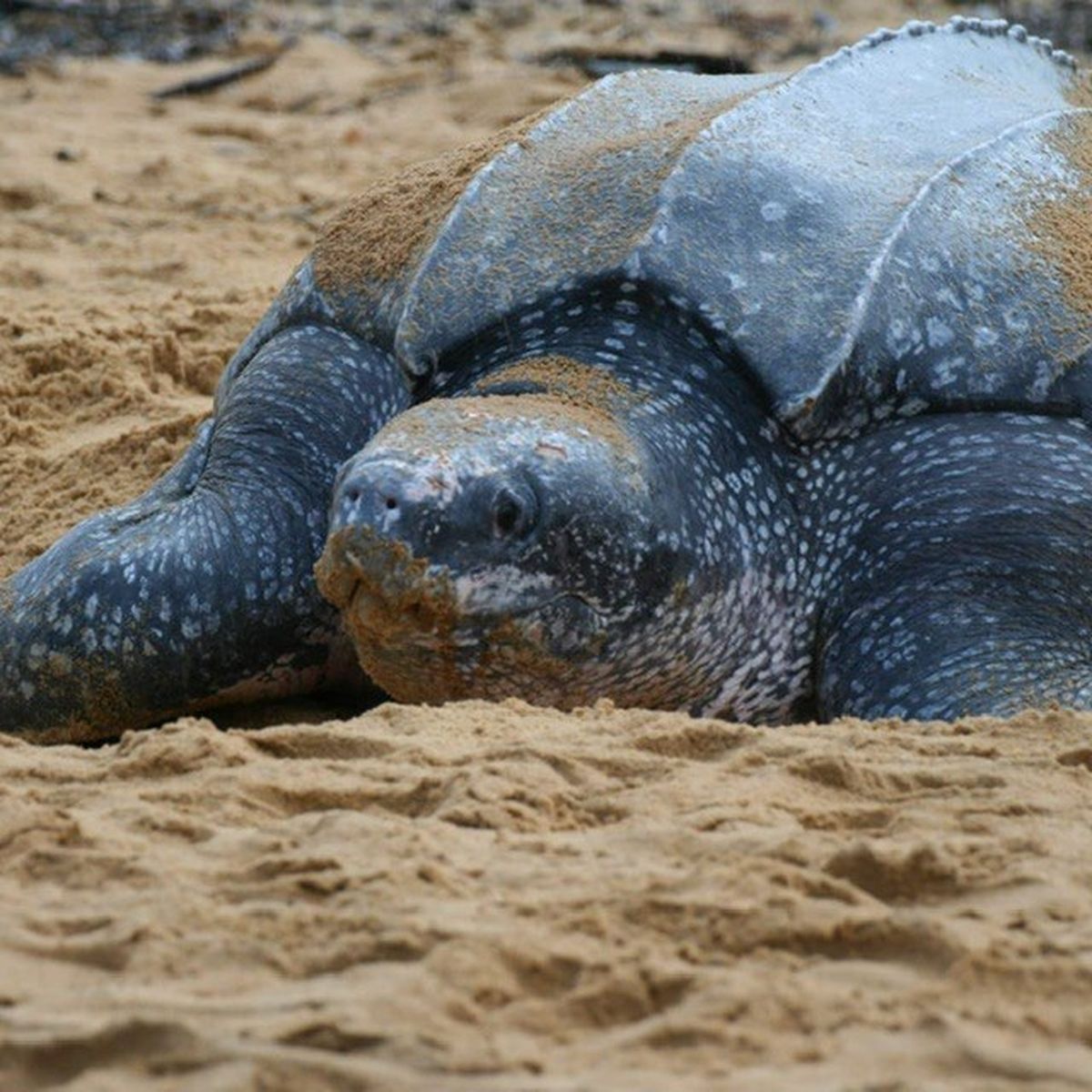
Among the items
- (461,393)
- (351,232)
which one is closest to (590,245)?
(461,393)

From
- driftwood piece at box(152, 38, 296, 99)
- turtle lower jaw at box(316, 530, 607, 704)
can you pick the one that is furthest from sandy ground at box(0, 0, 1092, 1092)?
driftwood piece at box(152, 38, 296, 99)

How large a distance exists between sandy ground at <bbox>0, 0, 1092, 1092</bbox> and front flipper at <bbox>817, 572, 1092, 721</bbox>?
1.12 ft

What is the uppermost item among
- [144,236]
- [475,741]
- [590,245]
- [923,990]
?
[590,245]

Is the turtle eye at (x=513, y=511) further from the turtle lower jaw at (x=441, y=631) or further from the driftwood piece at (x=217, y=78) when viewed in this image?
the driftwood piece at (x=217, y=78)

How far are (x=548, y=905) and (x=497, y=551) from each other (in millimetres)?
905

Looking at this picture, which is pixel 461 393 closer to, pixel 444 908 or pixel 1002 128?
pixel 1002 128

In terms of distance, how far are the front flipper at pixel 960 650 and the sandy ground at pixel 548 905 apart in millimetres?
340

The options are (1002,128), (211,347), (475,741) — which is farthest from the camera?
(211,347)

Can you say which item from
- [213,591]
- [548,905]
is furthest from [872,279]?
[548,905]

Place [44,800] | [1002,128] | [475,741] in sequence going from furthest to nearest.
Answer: [1002,128] < [475,741] < [44,800]

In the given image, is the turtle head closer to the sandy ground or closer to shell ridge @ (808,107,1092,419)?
the sandy ground

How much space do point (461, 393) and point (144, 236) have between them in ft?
10.2

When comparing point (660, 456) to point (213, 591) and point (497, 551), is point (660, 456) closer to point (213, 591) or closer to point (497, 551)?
point (497, 551)

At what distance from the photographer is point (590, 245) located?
340 centimetres
